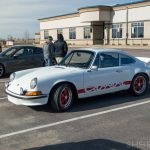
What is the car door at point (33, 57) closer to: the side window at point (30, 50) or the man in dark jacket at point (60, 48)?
the side window at point (30, 50)

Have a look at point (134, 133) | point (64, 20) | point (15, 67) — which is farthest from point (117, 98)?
point (64, 20)

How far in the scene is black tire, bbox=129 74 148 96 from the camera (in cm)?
861

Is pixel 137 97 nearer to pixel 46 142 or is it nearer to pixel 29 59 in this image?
pixel 46 142

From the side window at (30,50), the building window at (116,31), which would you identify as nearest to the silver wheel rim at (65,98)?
the side window at (30,50)

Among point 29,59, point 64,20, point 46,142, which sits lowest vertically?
point 46,142

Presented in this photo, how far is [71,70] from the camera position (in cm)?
Result: 753

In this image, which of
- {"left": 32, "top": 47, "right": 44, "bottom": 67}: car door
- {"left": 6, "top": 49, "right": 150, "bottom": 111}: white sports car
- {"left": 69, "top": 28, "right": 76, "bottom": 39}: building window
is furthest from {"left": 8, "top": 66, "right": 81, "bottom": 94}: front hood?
{"left": 69, "top": 28, "right": 76, "bottom": 39}: building window

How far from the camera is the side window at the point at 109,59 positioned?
315 inches

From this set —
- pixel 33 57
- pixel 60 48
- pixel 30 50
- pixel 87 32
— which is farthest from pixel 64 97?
pixel 87 32

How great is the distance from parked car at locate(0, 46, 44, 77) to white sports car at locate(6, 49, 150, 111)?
198 inches

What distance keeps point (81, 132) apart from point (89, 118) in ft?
3.04

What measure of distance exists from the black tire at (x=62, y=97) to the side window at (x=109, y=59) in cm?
126

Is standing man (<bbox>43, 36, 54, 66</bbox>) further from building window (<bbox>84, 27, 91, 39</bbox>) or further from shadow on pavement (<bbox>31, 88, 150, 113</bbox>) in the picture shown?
building window (<bbox>84, 27, 91, 39</bbox>)

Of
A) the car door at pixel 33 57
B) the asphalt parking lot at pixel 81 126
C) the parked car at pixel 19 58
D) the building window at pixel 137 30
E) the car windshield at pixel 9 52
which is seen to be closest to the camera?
the asphalt parking lot at pixel 81 126
